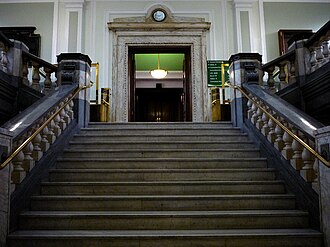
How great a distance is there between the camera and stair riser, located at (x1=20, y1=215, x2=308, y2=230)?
377 cm

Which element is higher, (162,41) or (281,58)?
(162,41)

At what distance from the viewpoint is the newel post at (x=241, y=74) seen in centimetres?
645

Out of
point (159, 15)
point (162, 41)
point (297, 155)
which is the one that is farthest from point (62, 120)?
point (159, 15)

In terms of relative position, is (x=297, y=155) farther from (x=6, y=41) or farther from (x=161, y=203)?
(x=6, y=41)

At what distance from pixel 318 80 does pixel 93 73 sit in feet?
20.2

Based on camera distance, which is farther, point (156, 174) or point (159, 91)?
point (159, 91)

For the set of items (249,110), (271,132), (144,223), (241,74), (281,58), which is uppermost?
(281,58)

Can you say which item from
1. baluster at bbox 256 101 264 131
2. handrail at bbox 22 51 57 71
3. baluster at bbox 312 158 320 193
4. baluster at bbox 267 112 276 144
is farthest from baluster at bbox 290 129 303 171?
handrail at bbox 22 51 57 71

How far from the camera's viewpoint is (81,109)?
6.33 meters

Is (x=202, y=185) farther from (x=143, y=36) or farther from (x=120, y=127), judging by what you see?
(x=143, y=36)

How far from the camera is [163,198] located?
13.5ft

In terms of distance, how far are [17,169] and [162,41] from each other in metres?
7.33

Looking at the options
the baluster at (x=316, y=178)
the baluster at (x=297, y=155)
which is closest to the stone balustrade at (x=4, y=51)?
the baluster at (x=297, y=155)

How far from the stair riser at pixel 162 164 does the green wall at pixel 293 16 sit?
250 inches
